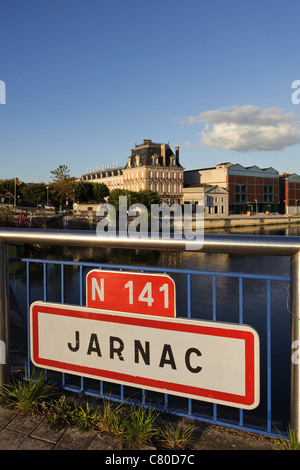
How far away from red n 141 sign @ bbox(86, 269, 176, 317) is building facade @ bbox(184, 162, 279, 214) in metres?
79.0

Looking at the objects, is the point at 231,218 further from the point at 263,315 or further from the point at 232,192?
the point at 263,315

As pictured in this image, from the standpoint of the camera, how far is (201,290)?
706 inches

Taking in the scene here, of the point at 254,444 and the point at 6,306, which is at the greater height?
the point at 6,306

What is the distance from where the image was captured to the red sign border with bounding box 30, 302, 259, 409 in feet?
6.73

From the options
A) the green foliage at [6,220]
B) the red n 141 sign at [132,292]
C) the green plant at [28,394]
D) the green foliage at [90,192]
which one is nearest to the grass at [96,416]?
the green plant at [28,394]

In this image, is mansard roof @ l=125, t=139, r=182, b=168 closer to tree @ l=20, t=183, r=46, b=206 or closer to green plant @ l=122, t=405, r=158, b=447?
tree @ l=20, t=183, r=46, b=206

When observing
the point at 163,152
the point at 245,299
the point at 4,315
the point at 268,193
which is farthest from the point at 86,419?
the point at 268,193

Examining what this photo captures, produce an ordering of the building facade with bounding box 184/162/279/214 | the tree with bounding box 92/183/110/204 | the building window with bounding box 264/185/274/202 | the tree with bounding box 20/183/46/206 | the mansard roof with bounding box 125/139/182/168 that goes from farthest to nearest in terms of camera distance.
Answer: the building window with bounding box 264/185/274/202
the building facade with bounding box 184/162/279/214
the tree with bounding box 92/183/110/204
the mansard roof with bounding box 125/139/182/168
the tree with bounding box 20/183/46/206

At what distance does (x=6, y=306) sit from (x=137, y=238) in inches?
44.8

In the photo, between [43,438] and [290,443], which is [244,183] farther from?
[43,438]

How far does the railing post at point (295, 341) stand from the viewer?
1.97m

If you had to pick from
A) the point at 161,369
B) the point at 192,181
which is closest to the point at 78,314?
the point at 161,369

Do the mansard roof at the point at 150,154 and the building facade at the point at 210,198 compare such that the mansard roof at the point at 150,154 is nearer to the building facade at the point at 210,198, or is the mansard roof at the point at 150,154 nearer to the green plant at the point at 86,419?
the building facade at the point at 210,198

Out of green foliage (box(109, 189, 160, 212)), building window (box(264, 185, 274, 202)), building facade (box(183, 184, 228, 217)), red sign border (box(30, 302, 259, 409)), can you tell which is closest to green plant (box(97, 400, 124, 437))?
red sign border (box(30, 302, 259, 409))
